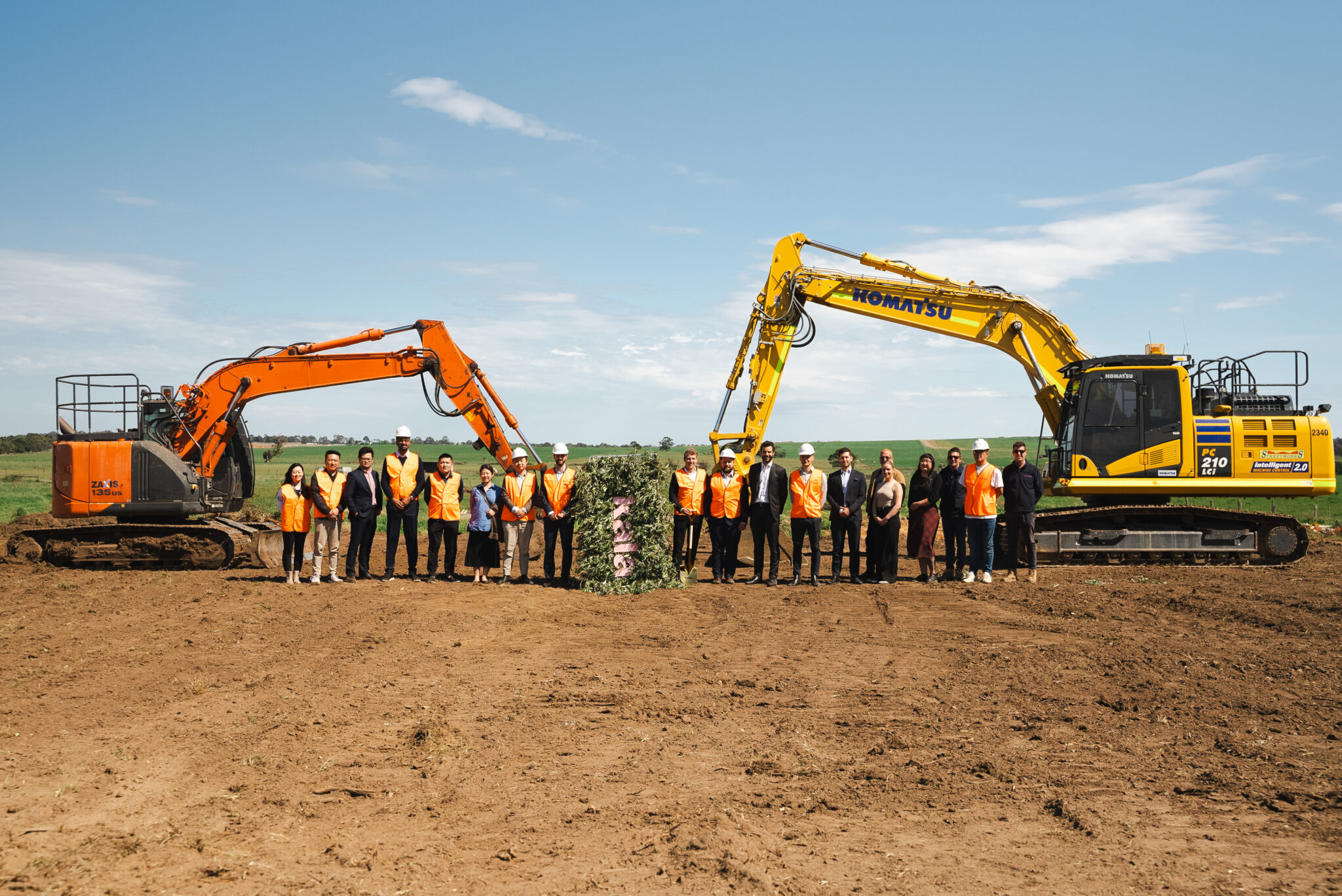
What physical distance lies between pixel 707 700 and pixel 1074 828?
10.5ft

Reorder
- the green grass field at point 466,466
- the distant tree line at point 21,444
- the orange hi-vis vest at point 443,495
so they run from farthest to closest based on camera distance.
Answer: the distant tree line at point 21,444 < the green grass field at point 466,466 < the orange hi-vis vest at point 443,495

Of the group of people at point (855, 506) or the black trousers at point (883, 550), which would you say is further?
the black trousers at point (883, 550)

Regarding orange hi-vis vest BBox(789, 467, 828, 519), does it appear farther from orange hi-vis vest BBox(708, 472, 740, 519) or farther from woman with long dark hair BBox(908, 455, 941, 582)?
woman with long dark hair BBox(908, 455, 941, 582)

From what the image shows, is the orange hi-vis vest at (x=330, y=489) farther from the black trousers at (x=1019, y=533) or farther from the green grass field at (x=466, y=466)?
the black trousers at (x=1019, y=533)

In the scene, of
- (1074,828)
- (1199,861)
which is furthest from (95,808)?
(1199,861)

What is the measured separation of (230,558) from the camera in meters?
15.6

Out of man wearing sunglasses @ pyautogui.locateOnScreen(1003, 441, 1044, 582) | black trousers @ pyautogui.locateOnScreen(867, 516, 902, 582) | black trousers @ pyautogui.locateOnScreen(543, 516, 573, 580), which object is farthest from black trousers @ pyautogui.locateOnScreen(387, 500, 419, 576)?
man wearing sunglasses @ pyautogui.locateOnScreen(1003, 441, 1044, 582)

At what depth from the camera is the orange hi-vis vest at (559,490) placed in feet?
44.0

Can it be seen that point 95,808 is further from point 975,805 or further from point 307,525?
point 307,525

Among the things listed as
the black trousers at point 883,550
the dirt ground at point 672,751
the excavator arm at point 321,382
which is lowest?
the dirt ground at point 672,751

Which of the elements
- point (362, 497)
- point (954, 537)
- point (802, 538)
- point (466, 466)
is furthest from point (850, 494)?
point (466, 466)

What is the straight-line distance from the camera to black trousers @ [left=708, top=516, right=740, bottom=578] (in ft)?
45.6

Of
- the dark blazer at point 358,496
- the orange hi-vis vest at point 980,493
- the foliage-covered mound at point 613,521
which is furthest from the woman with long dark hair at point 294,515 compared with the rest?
the orange hi-vis vest at point 980,493

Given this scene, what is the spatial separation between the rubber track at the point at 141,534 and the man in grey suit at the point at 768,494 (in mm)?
8451
